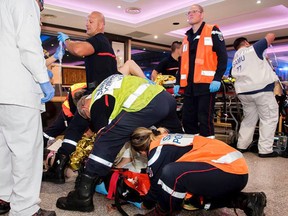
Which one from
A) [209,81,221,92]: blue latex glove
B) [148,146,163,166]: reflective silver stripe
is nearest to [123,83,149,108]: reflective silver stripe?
[148,146,163,166]: reflective silver stripe

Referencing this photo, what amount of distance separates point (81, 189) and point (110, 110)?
49cm

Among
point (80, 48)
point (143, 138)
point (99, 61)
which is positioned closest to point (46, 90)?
point (143, 138)

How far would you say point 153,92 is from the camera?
1.61 meters

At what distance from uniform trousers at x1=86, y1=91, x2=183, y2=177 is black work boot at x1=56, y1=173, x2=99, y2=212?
0.05 m

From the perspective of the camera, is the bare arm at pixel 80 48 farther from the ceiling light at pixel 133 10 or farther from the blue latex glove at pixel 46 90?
the ceiling light at pixel 133 10

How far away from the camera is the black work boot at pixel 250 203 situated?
1325 millimetres

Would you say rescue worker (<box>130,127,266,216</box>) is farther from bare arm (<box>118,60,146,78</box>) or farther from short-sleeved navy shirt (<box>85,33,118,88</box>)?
bare arm (<box>118,60,146,78</box>)

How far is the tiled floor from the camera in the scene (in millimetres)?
1551

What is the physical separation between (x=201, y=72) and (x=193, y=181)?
1.49 m

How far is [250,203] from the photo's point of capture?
133cm

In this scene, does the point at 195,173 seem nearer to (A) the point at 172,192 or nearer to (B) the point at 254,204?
(A) the point at 172,192

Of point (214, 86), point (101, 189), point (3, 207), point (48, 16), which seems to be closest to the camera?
point (3, 207)

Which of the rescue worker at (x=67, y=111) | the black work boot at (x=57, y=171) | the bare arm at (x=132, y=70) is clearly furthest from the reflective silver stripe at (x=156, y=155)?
the bare arm at (x=132, y=70)

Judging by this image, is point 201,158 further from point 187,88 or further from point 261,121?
point 261,121
